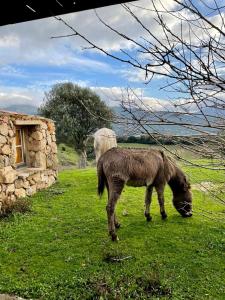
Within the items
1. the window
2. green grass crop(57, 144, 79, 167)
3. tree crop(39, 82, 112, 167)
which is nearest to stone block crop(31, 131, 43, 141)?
the window

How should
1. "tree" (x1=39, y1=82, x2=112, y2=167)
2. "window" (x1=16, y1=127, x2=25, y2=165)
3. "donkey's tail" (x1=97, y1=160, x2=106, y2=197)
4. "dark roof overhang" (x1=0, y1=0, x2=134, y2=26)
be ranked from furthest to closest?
1. "tree" (x1=39, y1=82, x2=112, y2=167)
2. "window" (x1=16, y1=127, x2=25, y2=165)
3. "donkey's tail" (x1=97, y1=160, x2=106, y2=197)
4. "dark roof overhang" (x1=0, y1=0, x2=134, y2=26)

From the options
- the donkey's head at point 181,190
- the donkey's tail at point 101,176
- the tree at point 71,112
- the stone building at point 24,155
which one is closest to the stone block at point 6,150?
the stone building at point 24,155

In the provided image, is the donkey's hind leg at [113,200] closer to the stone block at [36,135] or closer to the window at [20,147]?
the window at [20,147]

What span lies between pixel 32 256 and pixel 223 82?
476 cm

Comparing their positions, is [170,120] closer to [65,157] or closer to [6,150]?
[6,150]

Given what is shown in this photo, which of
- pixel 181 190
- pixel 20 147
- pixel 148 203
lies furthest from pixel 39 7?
pixel 20 147

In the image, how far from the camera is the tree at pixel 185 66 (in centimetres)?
144

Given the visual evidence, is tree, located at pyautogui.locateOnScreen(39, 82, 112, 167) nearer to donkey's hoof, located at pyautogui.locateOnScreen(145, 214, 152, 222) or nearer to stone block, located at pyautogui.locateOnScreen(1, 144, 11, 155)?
stone block, located at pyautogui.locateOnScreen(1, 144, 11, 155)

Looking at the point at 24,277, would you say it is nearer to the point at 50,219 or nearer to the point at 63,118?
the point at 50,219

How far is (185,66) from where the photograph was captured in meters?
1.44

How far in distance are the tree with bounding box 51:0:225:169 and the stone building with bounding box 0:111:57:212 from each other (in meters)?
6.87

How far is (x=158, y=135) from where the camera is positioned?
70.8 inches

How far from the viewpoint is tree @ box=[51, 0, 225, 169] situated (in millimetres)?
1442

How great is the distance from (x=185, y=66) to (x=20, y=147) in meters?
9.61
